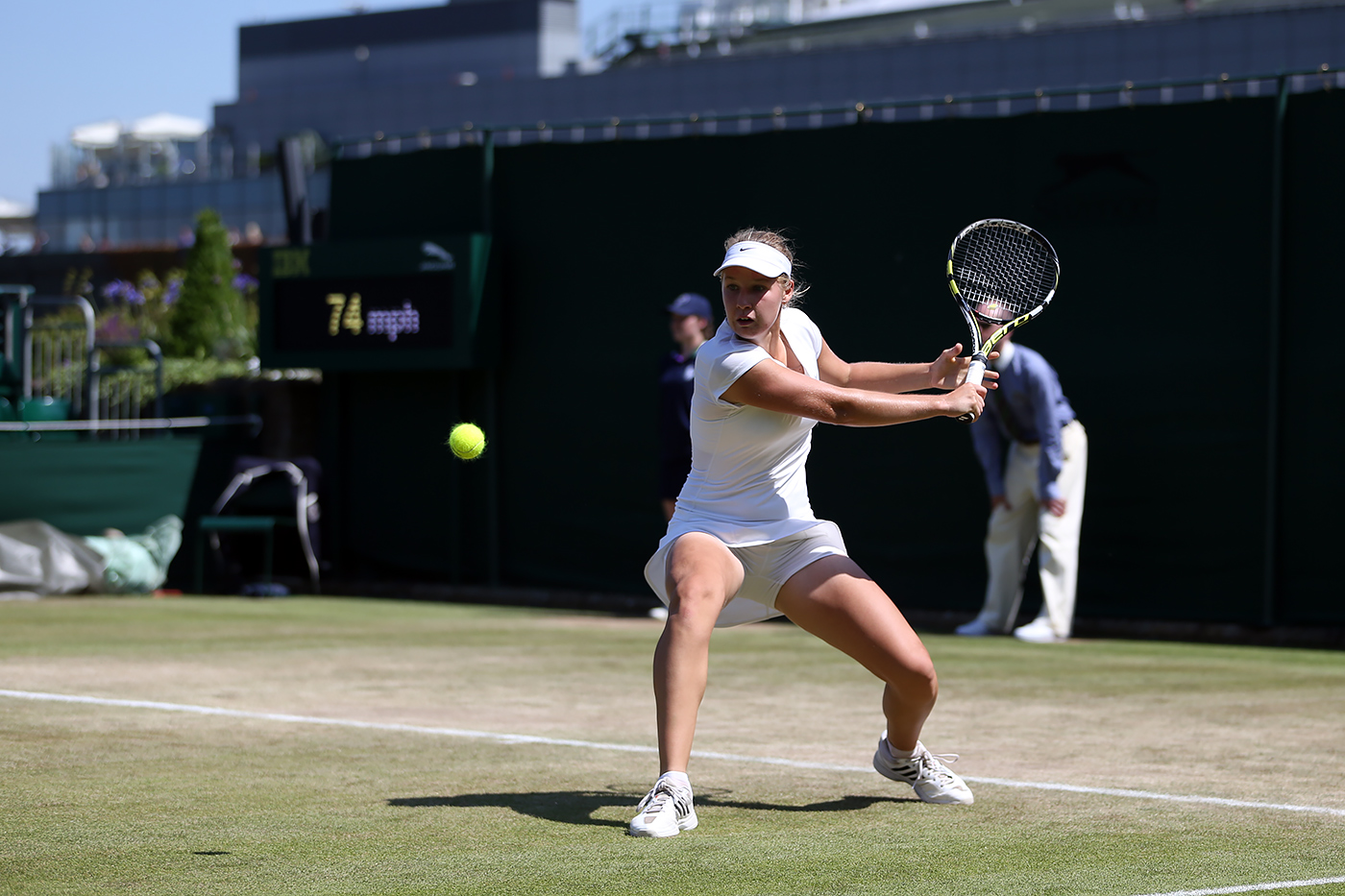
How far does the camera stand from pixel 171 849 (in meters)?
4.38

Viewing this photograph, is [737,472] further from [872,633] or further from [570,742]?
[570,742]

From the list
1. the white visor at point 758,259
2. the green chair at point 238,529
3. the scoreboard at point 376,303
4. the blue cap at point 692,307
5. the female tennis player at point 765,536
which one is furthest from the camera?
the green chair at point 238,529

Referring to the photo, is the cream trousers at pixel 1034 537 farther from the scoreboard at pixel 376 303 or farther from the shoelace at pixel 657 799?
the shoelace at pixel 657 799

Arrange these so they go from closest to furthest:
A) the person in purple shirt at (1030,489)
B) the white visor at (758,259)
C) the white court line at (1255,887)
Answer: the white court line at (1255,887)
the white visor at (758,259)
the person in purple shirt at (1030,489)

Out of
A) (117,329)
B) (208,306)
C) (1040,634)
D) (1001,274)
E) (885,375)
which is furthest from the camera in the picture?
(117,329)

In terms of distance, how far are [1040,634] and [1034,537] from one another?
692 millimetres

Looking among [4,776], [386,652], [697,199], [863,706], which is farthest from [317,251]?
[4,776]

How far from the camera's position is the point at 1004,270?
620 centimetres

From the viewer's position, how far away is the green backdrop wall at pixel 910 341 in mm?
10484

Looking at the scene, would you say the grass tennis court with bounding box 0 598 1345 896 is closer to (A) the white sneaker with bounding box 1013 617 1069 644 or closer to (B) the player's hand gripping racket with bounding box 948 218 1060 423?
(A) the white sneaker with bounding box 1013 617 1069 644

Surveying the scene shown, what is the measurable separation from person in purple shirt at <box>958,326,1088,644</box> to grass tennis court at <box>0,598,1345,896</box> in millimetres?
640

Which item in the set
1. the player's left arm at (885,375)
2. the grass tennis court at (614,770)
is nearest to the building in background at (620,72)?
the grass tennis court at (614,770)

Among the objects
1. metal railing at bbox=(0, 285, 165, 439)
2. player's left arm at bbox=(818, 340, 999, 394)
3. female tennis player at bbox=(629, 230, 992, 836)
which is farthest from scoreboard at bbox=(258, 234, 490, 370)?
female tennis player at bbox=(629, 230, 992, 836)

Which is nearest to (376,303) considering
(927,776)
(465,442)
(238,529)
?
(238,529)
